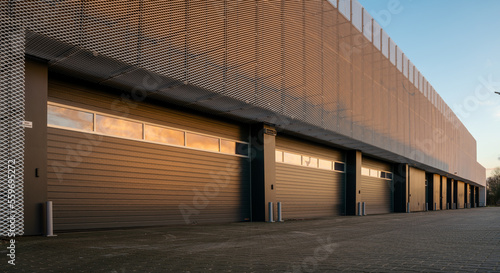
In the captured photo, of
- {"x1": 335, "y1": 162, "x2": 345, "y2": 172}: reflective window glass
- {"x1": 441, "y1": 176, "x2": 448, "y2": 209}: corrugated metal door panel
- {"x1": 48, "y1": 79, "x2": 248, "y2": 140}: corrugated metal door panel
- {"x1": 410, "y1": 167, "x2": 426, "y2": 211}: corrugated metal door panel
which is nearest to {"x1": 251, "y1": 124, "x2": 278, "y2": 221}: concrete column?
{"x1": 48, "y1": 79, "x2": 248, "y2": 140}: corrugated metal door panel

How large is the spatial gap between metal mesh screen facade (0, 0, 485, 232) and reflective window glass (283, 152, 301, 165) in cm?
135

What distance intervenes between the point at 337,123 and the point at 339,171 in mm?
5303

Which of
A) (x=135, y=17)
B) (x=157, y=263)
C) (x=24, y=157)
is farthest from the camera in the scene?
(x=135, y=17)

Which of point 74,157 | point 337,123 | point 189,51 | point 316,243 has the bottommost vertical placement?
point 316,243

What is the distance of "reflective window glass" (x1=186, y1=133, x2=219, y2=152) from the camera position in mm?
15977

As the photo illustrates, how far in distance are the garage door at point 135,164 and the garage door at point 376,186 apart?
48.5 ft

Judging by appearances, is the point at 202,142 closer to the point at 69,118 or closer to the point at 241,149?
the point at 241,149

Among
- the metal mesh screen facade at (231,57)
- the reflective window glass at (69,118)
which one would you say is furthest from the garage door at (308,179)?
the reflective window glass at (69,118)

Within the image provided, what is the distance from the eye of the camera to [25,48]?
9.94 metres

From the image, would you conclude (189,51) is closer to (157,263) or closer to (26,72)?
(26,72)

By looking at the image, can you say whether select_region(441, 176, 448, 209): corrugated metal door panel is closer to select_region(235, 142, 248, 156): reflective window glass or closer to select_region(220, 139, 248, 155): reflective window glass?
select_region(235, 142, 248, 156): reflective window glass

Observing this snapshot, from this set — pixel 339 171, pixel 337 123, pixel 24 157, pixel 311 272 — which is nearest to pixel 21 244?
pixel 24 157

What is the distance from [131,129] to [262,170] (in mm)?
6545

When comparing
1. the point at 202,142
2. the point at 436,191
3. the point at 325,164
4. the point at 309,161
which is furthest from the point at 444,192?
the point at 202,142
